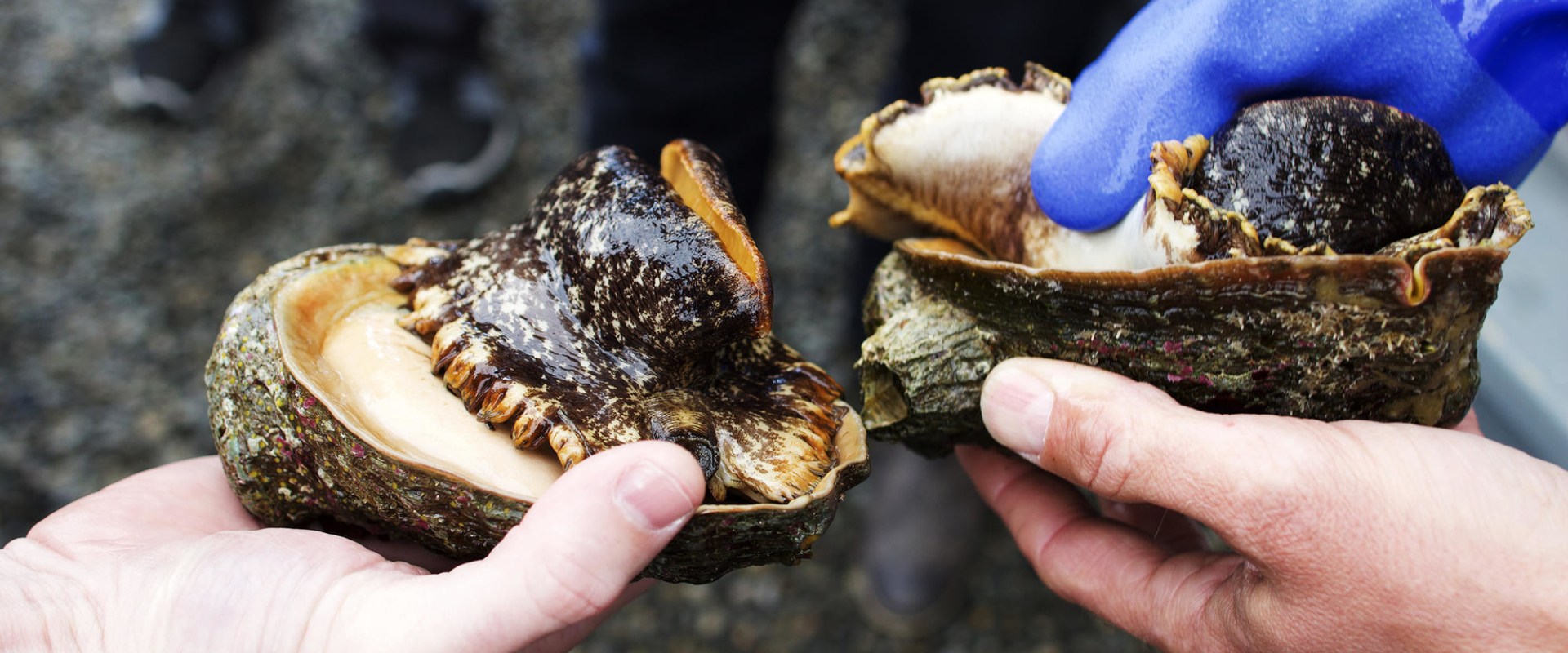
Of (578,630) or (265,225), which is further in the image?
(265,225)

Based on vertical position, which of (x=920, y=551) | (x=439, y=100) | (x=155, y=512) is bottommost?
(x=920, y=551)

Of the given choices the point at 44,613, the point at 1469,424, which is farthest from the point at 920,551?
the point at 44,613

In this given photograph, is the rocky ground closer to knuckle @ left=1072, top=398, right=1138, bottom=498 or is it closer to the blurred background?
the blurred background

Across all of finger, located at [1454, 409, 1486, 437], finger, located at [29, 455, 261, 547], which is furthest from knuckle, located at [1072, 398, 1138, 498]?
finger, located at [29, 455, 261, 547]

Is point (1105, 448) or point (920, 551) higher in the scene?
point (1105, 448)

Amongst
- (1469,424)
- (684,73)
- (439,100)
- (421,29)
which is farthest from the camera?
(439,100)

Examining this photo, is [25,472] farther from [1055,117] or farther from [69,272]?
[1055,117]

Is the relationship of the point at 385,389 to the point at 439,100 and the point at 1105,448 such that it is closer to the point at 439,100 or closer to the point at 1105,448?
the point at 1105,448
